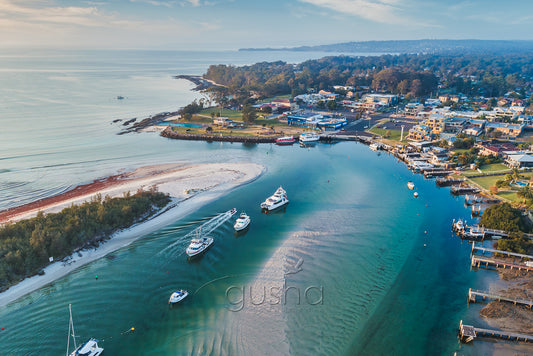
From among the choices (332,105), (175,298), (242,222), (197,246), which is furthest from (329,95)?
(175,298)

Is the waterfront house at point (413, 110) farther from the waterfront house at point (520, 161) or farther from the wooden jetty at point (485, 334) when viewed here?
the wooden jetty at point (485, 334)

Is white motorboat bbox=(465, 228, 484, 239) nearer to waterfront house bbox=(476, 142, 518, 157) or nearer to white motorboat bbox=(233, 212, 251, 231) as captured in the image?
white motorboat bbox=(233, 212, 251, 231)

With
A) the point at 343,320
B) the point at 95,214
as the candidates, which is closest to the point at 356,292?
the point at 343,320

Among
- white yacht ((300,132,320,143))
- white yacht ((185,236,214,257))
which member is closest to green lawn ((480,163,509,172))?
white yacht ((300,132,320,143))

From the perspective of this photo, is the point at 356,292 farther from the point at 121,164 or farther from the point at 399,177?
the point at 121,164

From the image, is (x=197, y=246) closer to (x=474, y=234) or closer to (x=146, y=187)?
(x=146, y=187)
